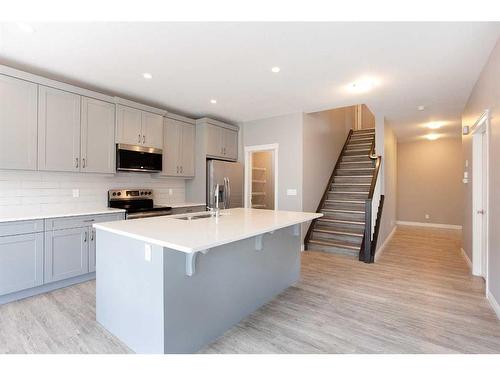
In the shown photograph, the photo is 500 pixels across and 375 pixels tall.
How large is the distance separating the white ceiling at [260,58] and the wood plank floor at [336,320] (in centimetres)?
258

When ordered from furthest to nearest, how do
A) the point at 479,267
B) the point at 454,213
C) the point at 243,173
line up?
the point at 454,213, the point at 243,173, the point at 479,267

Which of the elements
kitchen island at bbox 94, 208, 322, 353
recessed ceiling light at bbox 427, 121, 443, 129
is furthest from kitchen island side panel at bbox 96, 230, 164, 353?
recessed ceiling light at bbox 427, 121, 443, 129

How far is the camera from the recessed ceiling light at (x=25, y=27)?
215cm

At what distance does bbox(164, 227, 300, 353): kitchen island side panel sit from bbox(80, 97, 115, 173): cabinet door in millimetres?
2507

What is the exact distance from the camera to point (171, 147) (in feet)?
15.1

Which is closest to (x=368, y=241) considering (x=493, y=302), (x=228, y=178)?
(x=493, y=302)

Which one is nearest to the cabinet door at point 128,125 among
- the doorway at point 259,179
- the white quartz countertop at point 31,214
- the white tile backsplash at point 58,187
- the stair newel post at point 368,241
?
the white tile backsplash at point 58,187

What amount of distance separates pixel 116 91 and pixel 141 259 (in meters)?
2.96
